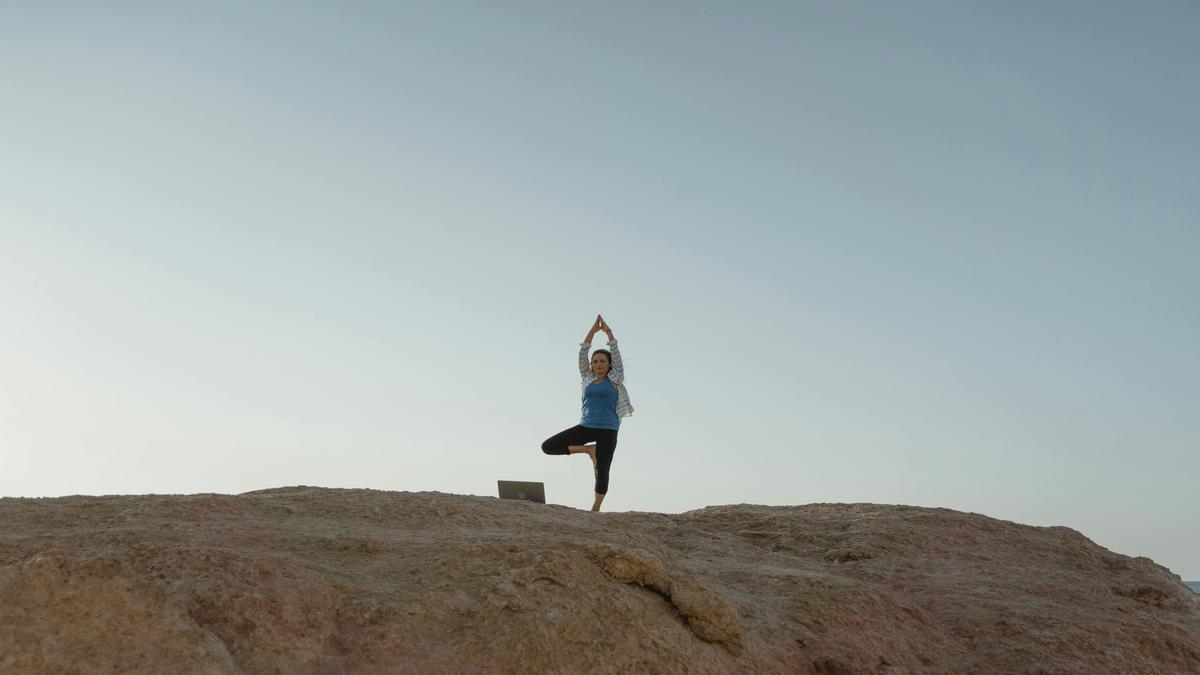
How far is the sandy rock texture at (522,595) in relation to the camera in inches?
175

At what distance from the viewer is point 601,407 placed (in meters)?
9.66

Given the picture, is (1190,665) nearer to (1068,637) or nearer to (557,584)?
(1068,637)

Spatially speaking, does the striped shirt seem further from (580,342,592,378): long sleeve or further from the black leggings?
the black leggings

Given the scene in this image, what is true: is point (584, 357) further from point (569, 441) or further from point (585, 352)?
point (569, 441)

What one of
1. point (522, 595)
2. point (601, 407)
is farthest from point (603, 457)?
point (522, 595)

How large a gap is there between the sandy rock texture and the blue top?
145cm

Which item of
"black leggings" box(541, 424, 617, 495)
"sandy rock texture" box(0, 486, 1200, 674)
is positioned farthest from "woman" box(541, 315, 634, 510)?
"sandy rock texture" box(0, 486, 1200, 674)

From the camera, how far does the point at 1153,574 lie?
333 inches

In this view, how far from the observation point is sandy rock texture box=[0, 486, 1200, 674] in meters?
4.45

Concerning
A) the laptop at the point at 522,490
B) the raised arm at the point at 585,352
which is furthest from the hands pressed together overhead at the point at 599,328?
the laptop at the point at 522,490

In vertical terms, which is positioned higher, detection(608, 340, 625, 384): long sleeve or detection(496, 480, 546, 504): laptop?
detection(608, 340, 625, 384): long sleeve

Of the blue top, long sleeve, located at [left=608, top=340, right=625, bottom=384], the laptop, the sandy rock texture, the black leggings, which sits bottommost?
the sandy rock texture

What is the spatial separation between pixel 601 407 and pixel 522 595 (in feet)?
14.8

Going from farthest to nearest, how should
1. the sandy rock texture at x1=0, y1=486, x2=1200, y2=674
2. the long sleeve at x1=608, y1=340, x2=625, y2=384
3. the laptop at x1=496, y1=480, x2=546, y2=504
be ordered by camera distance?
the long sleeve at x1=608, y1=340, x2=625, y2=384 → the laptop at x1=496, y1=480, x2=546, y2=504 → the sandy rock texture at x1=0, y1=486, x2=1200, y2=674
